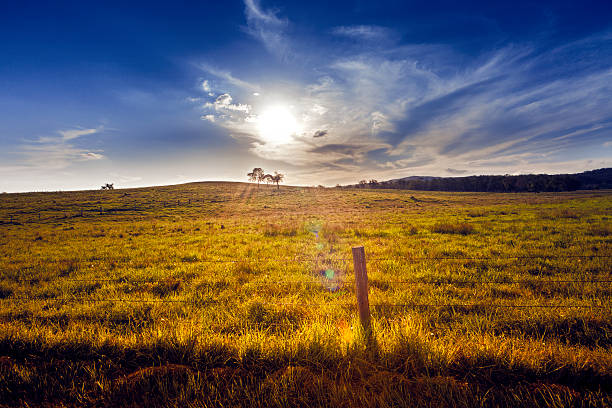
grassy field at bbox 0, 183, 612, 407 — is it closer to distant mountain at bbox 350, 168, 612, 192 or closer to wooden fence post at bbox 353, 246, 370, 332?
wooden fence post at bbox 353, 246, 370, 332

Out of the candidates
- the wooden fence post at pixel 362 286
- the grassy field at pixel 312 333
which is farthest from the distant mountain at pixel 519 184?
the wooden fence post at pixel 362 286

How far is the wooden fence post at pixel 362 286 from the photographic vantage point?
131 inches

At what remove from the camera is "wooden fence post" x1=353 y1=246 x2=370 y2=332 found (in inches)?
131

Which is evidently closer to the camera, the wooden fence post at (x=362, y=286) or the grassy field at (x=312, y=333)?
the grassy field at (x=312, y=333)

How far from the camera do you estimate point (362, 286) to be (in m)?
3.45

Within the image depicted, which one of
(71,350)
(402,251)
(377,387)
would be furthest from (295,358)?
(402,251)

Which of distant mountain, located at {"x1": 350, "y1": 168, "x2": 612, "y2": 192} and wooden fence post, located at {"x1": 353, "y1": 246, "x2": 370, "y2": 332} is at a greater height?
distant mountain, located at {"x1": 350, "y1": 168, "x2": 612, "y2": 192}

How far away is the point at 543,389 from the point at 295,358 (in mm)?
2641

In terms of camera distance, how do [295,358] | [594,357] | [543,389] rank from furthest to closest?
[295,358] < [594,357] < [543,389]

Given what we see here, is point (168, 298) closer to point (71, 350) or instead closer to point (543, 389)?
point (71, 350)

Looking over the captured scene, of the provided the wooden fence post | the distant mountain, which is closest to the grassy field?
the wooden fence post

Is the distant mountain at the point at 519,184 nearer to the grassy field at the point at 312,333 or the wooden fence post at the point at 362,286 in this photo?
the grassy field at the point at 312,333

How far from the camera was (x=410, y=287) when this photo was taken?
5660mm

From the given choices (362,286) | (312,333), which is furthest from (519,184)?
(312,333)
